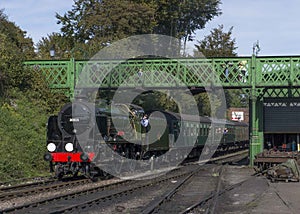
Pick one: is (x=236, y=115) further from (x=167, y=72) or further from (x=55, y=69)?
(x=55, y=69)

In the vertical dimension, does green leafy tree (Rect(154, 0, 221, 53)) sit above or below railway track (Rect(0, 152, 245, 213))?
above

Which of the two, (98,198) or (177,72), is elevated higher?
(177,72)

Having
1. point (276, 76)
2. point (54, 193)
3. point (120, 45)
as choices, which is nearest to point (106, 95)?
point (120, 45)

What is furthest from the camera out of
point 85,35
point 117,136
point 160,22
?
point 160,22

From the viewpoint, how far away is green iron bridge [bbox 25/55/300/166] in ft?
87.6

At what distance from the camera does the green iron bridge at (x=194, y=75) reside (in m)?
26.7

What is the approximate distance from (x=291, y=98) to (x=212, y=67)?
18.8 ft

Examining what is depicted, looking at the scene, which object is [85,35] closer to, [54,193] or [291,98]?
[291,98]

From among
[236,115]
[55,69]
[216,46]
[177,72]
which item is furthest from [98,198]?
[236,115]

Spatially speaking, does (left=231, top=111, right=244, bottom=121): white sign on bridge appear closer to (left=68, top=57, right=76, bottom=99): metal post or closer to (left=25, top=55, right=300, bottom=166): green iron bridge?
(left=25, top=55, right=300, bottom=166): green iron bridge

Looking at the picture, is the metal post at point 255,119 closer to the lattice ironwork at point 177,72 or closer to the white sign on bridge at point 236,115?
the lattice ironwork at point 177,72

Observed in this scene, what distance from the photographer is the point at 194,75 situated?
2759 cm

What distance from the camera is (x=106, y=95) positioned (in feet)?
113

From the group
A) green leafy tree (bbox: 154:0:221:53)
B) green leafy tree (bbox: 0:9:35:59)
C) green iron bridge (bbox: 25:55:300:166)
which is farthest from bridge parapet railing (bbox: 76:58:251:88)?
green leafy tree (bbox: 154:0:221:53)
